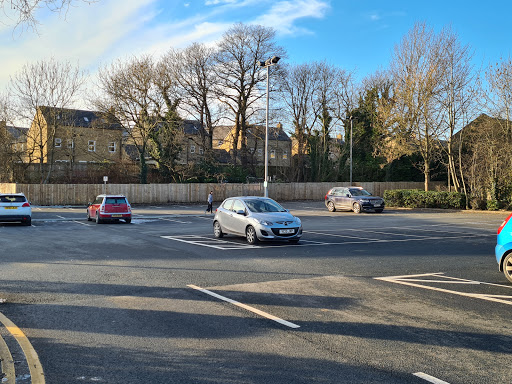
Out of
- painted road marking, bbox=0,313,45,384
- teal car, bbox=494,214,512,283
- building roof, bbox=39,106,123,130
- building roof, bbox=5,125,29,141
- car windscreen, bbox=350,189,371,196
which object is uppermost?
building roof, bbox=39,106,123,130

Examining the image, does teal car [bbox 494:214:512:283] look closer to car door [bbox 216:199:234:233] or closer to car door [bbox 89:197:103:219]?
car door [bbox 216:199:234:233]

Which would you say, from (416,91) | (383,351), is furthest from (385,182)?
(383,351)

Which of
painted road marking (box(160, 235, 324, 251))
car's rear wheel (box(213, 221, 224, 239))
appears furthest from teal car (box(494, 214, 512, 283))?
car's rear wheel (box(213, 221, 224, 239))

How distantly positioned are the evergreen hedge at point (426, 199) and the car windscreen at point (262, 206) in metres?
22.9

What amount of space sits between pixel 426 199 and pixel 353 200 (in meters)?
7.22

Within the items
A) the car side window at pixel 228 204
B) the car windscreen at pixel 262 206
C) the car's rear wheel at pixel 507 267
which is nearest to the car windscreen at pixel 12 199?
the car side window at pixel 228 204

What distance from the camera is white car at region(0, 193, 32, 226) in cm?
2159

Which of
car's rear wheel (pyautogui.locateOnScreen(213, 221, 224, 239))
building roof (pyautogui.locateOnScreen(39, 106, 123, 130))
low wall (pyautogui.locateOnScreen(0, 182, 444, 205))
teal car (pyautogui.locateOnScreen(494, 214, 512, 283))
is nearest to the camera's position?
teal car (pyautogui.locateOnScreen(494, 214, 512, 283))

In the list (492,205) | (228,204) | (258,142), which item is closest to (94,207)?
(228,204)

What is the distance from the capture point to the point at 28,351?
495 centimetres

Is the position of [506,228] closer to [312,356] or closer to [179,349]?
[312,356]

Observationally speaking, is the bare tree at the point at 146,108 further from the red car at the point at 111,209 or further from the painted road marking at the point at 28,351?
the painted road marking at the point at 28,351

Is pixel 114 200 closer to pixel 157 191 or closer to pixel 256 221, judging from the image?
pixel 256 221

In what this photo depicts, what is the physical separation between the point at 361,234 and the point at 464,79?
22.1 m
